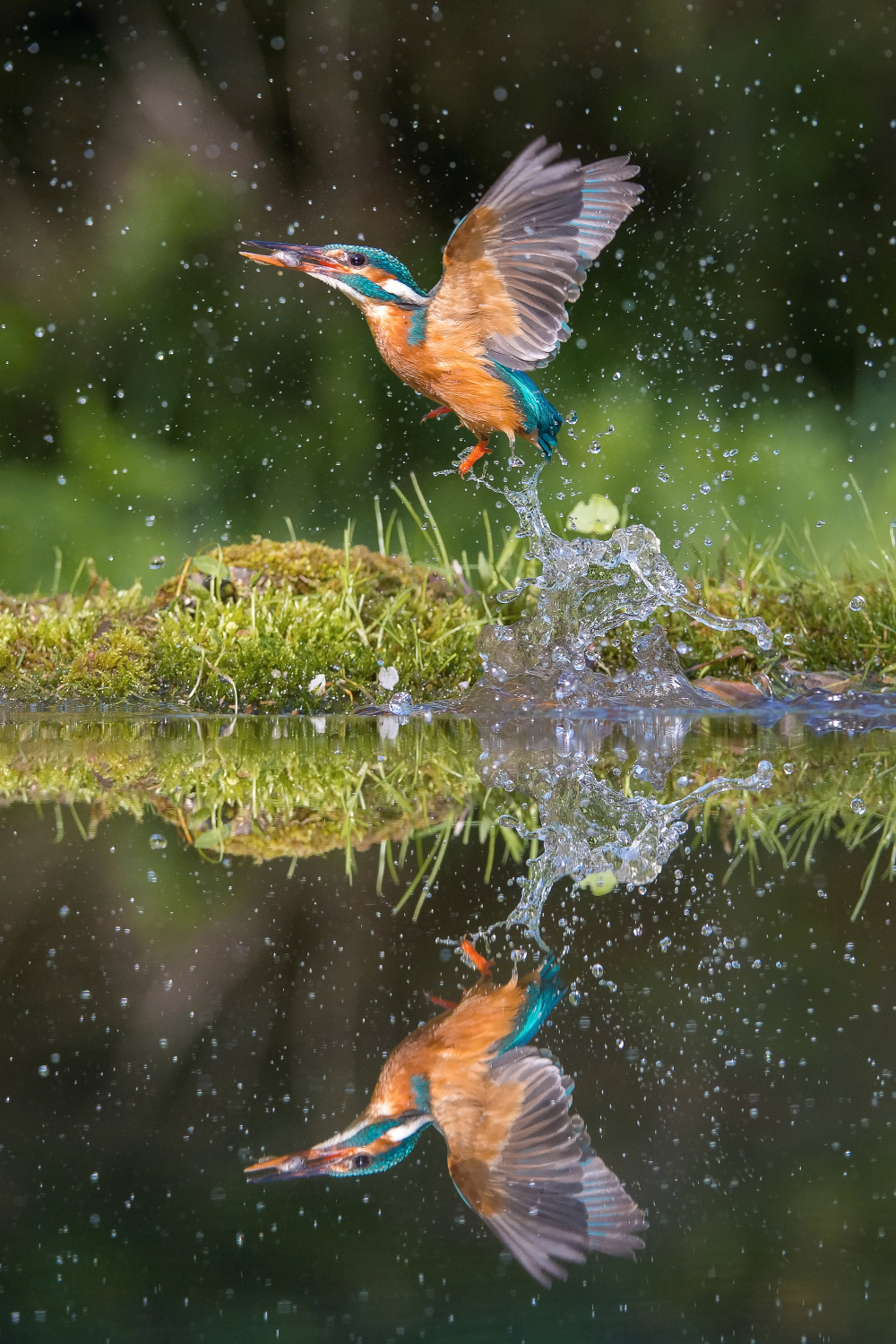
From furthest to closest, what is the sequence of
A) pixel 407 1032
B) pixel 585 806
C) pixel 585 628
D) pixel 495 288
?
1. pixel 585 628
2. pixel 495 288
3. pixel 585 806
4. pixel 407 1032

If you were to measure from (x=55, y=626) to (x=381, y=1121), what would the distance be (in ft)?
14.2

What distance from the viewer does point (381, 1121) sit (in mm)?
1088

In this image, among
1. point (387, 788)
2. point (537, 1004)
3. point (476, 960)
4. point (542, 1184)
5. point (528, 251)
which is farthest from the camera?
point (528, 251)

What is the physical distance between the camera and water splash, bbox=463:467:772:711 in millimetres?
4820

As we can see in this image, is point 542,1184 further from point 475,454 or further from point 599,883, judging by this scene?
point 475,454

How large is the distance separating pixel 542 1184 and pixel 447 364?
3956 mm

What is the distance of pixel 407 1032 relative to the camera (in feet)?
4.25

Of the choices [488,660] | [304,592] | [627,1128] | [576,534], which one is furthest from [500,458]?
[627,1128]

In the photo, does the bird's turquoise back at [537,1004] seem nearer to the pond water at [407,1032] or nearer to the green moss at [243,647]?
the pond water at [407,1032]

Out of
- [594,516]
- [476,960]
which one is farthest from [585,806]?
[594,516]

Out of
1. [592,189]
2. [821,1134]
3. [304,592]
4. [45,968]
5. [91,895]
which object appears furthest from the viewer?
[304,592]

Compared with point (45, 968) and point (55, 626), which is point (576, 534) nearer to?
point (55, 626)

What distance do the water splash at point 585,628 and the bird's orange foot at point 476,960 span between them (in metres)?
3.11

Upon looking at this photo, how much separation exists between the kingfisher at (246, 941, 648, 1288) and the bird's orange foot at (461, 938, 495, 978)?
15 cm
